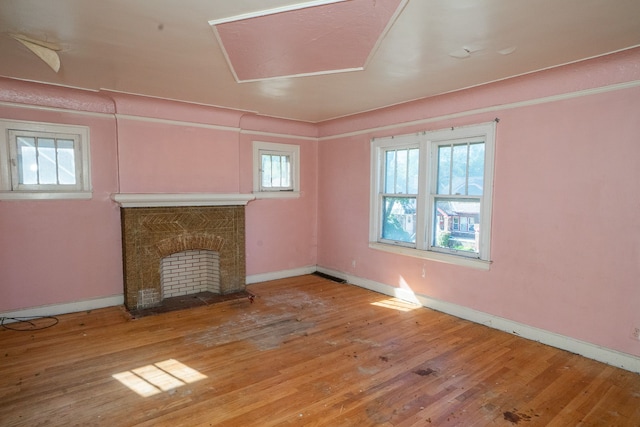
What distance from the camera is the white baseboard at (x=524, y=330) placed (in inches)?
119

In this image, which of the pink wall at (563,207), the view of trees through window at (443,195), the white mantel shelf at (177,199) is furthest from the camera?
the white mantel shelf at (177,199)

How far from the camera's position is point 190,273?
508cm

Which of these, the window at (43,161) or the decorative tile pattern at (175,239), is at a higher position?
the window at (43,161)

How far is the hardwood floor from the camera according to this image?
7.84 feet

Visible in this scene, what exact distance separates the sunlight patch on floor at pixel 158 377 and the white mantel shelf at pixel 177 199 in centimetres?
211

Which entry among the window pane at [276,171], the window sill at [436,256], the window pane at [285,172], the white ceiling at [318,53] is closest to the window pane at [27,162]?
the white ceiling at [318,53]

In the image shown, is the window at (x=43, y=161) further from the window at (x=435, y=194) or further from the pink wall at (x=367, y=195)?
the window at (x=435, y=194)

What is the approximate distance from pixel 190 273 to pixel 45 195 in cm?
201

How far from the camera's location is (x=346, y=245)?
19.1 feet

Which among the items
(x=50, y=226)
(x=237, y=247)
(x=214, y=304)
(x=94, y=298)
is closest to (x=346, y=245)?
(x=237, y=247)

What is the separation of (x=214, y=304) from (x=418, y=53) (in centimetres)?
387

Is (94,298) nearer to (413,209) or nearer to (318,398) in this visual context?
(318,398)

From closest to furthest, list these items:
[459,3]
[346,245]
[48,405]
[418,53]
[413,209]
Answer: [459,3]
[48,405]
[418,53]
[413,209]
[346,245]

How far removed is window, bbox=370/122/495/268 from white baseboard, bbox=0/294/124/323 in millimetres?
3721
